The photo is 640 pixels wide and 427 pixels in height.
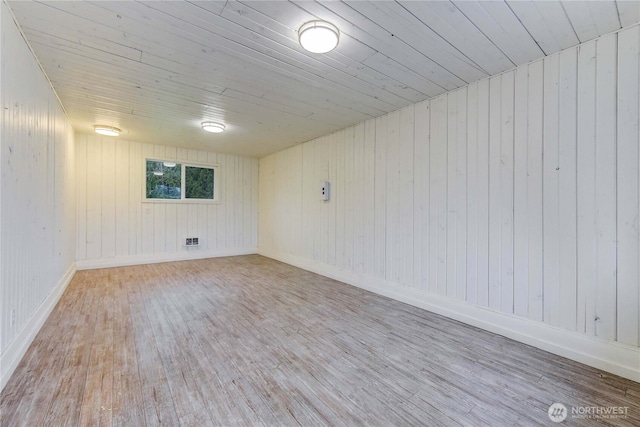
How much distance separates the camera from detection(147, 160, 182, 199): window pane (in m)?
5.88

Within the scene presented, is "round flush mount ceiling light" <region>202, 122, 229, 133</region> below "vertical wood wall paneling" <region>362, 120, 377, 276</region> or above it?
above

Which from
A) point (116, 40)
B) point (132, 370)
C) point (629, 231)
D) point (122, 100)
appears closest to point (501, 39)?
point (629, 231)

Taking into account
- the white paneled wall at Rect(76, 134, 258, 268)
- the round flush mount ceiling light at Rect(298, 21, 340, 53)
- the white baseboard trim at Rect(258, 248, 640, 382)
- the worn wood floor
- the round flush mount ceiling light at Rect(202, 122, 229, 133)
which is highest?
the round flush mount ceiling light at Rect(202, 122, 229, 133)

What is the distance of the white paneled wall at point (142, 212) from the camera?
5188mm

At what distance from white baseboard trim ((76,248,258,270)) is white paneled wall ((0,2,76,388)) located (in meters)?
1.86

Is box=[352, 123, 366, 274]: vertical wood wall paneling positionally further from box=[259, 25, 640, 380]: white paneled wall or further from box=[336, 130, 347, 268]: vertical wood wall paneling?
box=[336, 130, 347, 268]: vertical wood wall paneling

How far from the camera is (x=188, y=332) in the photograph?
8.45 feet

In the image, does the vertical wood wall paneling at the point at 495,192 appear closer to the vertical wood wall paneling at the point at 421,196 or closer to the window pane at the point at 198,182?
the vertical wood wall paneling at the point at 421,196

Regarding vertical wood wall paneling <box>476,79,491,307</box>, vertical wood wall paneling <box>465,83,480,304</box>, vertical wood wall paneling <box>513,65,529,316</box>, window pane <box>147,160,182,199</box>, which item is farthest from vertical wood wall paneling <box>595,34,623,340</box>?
window pane <box>147,160,182,199</box>

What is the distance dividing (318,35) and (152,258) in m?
5.69

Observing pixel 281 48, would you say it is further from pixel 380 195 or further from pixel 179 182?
pixel 179 182

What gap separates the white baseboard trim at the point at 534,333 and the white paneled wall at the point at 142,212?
171 inches

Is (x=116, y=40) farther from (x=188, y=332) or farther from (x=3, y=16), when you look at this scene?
(x=188, y=332)

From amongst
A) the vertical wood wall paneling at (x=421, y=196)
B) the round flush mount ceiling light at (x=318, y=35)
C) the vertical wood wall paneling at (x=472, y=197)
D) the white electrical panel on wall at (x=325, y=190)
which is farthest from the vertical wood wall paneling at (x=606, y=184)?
the white electrical panel on wall at (x=325, y=190)
